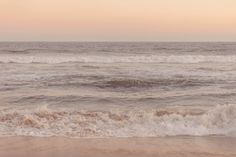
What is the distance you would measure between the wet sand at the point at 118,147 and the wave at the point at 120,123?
1.51 ft

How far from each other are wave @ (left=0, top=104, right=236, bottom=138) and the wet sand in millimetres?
461

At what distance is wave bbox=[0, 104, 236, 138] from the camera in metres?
7.93

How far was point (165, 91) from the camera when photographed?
551 inches

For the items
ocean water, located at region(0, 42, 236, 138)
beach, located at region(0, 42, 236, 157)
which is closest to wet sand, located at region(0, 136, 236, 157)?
beach, located at region(0, 42, 236, 157)

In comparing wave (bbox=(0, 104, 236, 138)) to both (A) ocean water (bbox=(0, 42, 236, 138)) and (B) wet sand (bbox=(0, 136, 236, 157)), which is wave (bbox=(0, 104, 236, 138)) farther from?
(B) wet sand (bbox=(0, 136, 236, 157))

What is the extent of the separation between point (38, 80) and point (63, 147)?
32.2 ft

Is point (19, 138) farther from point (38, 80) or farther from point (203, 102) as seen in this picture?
point (38, 80)

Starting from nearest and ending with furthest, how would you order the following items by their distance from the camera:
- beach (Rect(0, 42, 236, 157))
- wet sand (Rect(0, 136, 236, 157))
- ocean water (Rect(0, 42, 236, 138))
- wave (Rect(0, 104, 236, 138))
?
1. wet sand (Rect(0, 136, 236, 157))
2. beach (Rect(0, 42, 236, 157))
3. wave (Rect(0, 104, 236, 138))
4. ocean water (Rect(0, 42, 236, 138))

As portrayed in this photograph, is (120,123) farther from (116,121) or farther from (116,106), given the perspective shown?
(116,106)

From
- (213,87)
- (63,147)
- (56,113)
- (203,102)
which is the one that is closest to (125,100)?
(203,102)

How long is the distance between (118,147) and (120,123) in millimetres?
1793

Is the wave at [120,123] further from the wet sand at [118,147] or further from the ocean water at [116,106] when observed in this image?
the wet sand at [118,147]

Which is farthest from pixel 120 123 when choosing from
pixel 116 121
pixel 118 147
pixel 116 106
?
pixel 116 106

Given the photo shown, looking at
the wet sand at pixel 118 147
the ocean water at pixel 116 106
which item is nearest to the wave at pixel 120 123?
the ocean water at pixel 116 106
